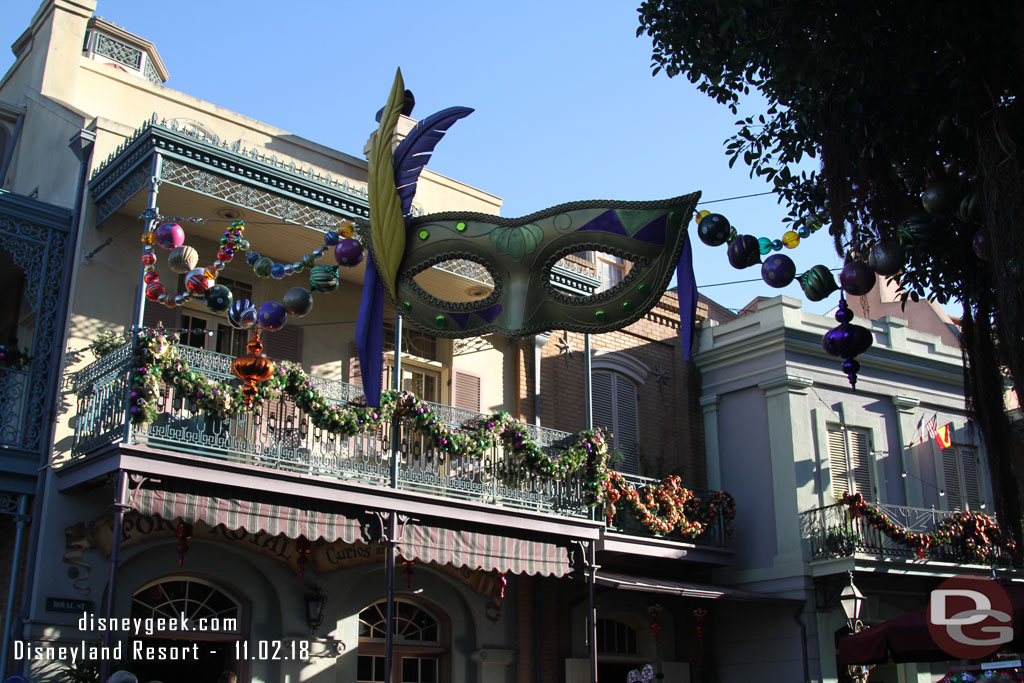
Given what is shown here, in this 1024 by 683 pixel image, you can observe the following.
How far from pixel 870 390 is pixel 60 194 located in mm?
12874

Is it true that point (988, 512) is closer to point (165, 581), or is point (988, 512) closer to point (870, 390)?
point (870, 390)

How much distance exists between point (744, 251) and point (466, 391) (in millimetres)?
8704

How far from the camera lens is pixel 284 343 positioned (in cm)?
1395

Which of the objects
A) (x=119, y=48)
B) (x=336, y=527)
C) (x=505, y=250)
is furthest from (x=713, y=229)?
(x=119, y=48)

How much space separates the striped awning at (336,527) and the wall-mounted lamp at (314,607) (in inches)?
32.0

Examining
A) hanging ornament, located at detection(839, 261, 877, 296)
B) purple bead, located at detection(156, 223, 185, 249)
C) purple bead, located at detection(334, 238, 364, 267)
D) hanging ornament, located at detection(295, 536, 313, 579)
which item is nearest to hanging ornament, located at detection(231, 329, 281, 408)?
purple bead, located at detection(156, 223, 185, 249)

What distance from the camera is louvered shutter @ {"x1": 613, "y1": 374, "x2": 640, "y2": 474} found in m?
17.1

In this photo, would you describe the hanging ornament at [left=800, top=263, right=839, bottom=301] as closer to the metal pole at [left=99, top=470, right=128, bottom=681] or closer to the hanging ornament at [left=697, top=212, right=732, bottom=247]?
the hanging ornament at [left=697, top=212, right=732, bottom=247]

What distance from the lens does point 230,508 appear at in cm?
1131

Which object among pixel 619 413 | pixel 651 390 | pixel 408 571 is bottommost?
pixel 408 571

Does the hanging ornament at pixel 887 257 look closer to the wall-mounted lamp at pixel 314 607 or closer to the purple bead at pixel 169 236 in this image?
the purple bead at pixel 169 236

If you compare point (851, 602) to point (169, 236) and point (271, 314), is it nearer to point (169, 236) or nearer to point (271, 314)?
point (271, 314)

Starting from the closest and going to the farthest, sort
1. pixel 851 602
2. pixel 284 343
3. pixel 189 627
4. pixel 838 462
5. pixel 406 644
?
1. pixel 189 627
2. pixel 406 644
3. pixel 284 343
4. pixel 851 602
5. pixel 838 462

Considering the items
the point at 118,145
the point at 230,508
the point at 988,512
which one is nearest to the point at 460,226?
the point at 230,508
